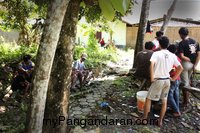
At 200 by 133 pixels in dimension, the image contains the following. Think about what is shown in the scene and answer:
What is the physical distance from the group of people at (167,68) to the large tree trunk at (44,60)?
222 centimetres

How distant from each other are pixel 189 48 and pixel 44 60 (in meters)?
3.89

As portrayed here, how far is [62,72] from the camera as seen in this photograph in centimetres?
391

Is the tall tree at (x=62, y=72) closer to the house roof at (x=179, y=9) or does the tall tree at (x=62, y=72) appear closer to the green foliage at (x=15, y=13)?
the green foliage at (x=15, y=13)

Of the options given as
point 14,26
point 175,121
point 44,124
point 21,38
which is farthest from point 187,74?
point 21,38

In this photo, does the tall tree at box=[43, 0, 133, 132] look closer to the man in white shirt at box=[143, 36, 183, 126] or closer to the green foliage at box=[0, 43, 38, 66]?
the man in white shirt at box=[143, 36, 183, 126]

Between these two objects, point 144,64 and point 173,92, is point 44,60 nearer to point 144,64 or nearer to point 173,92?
point 173,92

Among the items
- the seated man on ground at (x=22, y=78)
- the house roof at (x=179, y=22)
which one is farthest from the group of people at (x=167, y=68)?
the house roof at (x=179, y=22)

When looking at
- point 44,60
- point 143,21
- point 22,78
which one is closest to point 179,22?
point 143,21

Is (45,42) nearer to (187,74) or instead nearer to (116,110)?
(116,110)

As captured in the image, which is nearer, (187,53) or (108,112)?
(108,112)

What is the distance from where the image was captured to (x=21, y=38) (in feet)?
45.4

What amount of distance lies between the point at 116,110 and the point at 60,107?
2.16 meters

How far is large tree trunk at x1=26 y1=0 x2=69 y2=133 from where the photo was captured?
3166 mm

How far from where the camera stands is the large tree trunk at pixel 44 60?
317 cm
